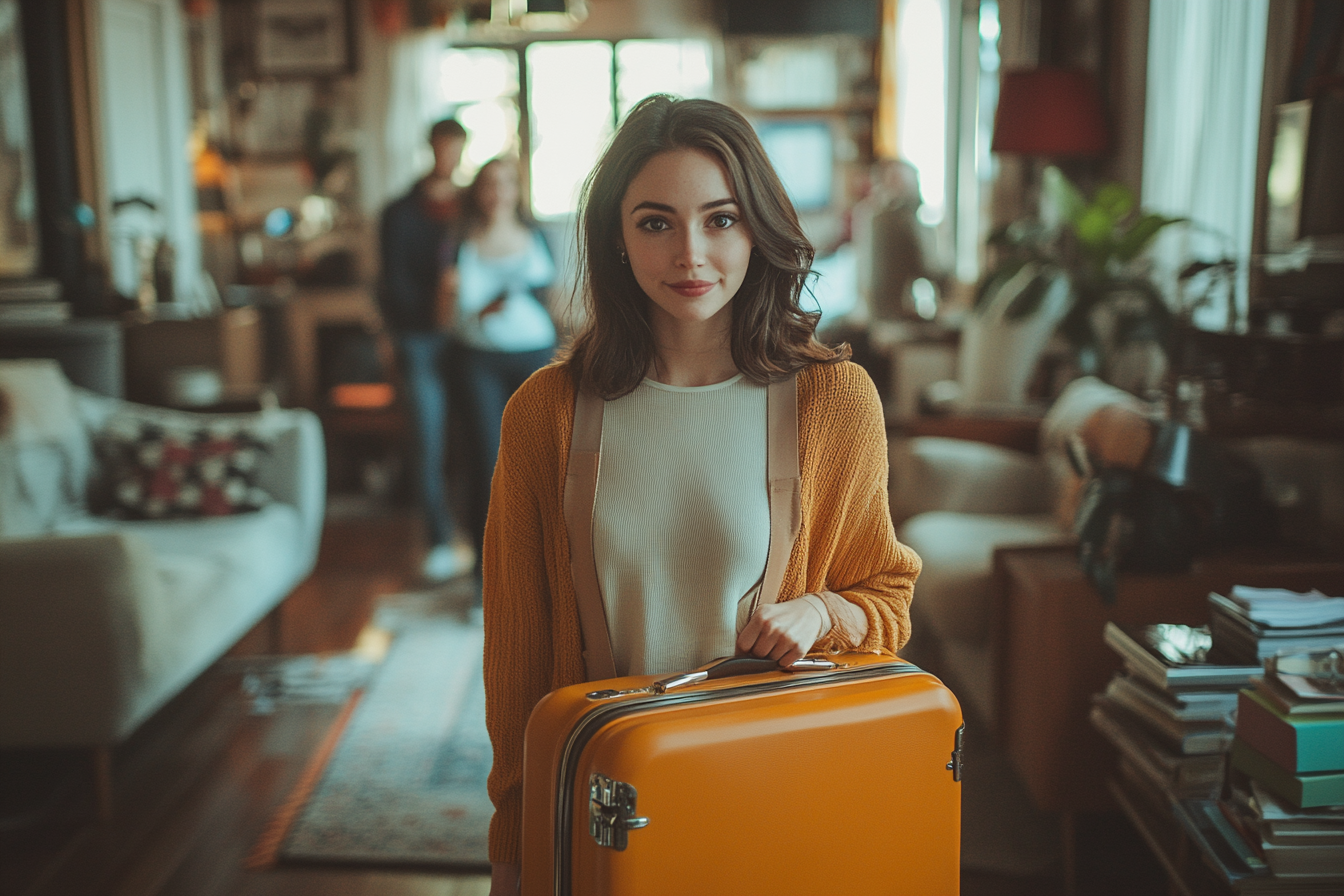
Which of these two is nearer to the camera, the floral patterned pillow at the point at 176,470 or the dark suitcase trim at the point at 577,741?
the dark suitcase trim at the point at 577,741

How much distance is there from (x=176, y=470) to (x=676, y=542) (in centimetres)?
280

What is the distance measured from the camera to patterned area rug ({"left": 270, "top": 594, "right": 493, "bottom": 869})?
2178 millimetres

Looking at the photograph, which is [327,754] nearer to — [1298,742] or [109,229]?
[1298,742]

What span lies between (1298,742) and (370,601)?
313 centimetres

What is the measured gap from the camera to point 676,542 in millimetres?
1001

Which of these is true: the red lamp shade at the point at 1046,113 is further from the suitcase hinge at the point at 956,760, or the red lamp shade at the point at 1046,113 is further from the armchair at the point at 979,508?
the suitcase hinge at the point at 956,760

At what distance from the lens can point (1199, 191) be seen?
3125 millimetres

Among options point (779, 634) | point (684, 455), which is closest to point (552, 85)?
point (684, 455)

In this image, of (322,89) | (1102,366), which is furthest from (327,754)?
(322,89)

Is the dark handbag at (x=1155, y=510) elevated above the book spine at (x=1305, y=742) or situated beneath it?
elevated above

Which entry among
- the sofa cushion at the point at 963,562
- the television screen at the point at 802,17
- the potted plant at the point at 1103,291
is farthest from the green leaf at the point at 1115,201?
the television screen at the point at 802,17

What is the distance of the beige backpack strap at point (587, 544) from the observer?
3.30ft

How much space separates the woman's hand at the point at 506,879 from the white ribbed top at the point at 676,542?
0.21 metres

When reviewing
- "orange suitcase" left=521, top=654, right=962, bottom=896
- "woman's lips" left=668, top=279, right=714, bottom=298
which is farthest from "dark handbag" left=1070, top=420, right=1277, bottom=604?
"woman's lips" left=668, top=279, right=714, bottom=298
